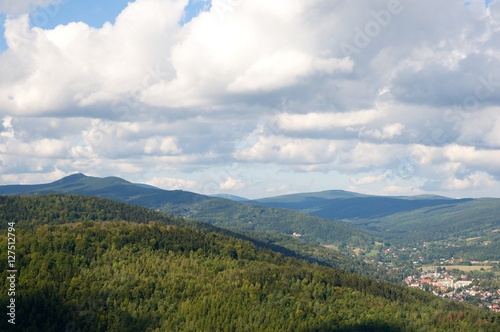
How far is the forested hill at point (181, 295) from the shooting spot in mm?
142000

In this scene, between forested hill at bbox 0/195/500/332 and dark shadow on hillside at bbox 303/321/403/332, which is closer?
dark shadow on hillside at bbox 303/321/403/332

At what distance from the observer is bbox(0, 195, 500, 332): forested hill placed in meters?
142

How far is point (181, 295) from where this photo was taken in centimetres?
15475

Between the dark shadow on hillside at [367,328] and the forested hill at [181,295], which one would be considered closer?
the dark shadow on hillside at [367,328]

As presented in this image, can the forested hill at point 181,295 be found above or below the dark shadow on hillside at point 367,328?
above

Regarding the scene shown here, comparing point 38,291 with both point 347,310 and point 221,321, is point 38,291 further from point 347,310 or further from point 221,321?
point 347,310

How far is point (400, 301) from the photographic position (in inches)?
6964

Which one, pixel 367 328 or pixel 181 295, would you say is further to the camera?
pixel 181 295

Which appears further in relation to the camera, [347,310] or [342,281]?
[342,281]

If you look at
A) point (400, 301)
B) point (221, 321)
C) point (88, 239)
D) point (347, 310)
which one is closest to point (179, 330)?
point (221, 321)

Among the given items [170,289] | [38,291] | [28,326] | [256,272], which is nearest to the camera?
[28,326]

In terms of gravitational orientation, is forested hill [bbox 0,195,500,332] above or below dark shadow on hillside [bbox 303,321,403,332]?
above

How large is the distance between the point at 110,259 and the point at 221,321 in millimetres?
48056

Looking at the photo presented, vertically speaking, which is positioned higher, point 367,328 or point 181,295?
point 181,295
